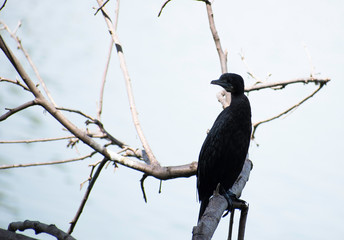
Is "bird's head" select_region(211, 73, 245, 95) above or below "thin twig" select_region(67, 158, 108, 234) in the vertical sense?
above

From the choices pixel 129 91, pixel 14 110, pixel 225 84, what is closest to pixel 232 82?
pixel 225 84

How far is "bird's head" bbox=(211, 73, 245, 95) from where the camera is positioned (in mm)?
3367

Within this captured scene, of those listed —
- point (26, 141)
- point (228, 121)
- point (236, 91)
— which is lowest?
point (26, 141)

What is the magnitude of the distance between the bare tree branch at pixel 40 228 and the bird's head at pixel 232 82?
161cm

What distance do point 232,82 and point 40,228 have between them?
1.70 metres

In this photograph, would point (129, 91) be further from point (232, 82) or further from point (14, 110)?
point (14, 110)

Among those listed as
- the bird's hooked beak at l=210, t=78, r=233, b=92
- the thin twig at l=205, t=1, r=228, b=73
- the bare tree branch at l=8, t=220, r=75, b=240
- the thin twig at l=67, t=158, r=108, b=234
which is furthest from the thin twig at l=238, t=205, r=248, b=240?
the thin twig at l=205, t=1, r=228, b=73

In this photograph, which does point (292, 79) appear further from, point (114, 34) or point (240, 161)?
point (114, 34)

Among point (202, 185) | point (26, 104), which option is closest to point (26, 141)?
point (26, 104)

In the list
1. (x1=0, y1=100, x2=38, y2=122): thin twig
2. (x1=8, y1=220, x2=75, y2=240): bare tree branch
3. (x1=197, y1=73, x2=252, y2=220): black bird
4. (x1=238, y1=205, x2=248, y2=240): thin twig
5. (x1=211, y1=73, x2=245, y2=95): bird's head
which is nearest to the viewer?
(x1=8, y1=220, x2=75, y2=240): bare tree branch

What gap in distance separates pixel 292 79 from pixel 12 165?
7.34 ft

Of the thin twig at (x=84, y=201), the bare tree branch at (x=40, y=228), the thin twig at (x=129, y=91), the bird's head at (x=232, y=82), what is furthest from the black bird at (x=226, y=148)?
the bare tree branch at (x=40, y=228)

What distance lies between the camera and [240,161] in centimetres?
323

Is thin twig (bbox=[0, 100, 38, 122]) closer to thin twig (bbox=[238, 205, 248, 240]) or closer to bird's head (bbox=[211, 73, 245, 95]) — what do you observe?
bird's head (bbox=[211, 73, 245, 95])
